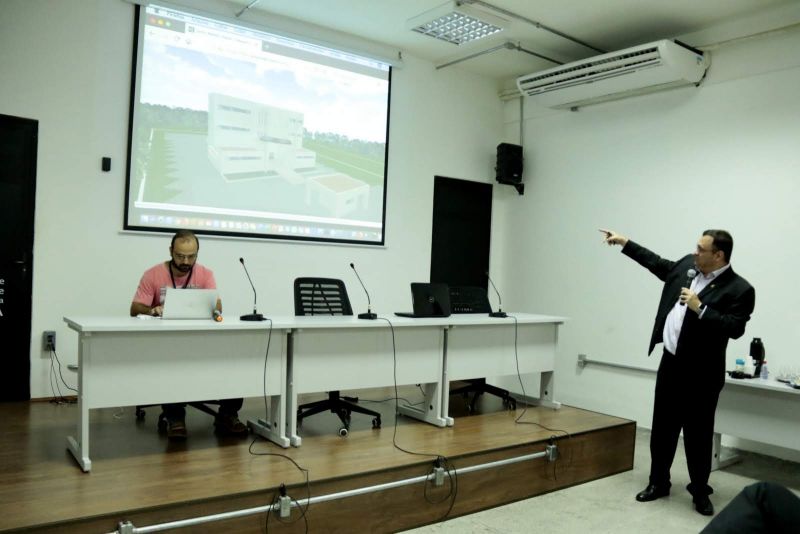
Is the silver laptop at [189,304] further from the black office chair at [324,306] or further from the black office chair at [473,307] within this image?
the black office chair at [473,307]

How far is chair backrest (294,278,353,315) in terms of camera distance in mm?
4094

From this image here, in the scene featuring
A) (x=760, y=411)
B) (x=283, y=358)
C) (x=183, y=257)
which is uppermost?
(x=183, y=257)

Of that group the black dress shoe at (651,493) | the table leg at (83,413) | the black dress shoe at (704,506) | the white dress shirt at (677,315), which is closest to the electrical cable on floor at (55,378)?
the table leg at (83,413)

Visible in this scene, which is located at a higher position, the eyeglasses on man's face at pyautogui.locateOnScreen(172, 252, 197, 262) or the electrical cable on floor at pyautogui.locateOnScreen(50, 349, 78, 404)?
the eyeglasses on man's face at pyautogui.locateOnScreen(172, 252, 197, 262)

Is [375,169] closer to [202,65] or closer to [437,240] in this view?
[437,240]

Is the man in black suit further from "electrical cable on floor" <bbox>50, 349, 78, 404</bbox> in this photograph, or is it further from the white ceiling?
"electrical cable on floor" <bbox>50, 349, 78, 404</bbox>

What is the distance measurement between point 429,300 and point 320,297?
2.47ft

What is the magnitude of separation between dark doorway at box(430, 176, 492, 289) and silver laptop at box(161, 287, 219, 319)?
3383mm

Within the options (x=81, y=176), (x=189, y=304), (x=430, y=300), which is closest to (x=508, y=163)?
(x=430, y=300)

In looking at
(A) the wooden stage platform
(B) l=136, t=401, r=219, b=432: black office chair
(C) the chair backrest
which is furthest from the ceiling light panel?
(B) l=136, t=401, r=219, b=432: black office chair

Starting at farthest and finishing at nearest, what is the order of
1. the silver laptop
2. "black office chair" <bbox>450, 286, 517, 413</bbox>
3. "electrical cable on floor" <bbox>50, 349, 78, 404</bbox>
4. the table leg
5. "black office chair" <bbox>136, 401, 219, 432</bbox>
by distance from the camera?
"black office chair" <bbox>450, 286, 517, 413</bbox>
"electrical cable on floor" <bbox>50, 349, 78, 404</bbox>
"black office chair" <bbox>136, 401, 219, 432</bbox>
the silver laptop
the table leg

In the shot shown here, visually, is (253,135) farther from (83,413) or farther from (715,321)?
(715,321)

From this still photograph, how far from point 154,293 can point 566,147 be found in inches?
165

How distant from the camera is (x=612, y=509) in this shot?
346 centimetres
